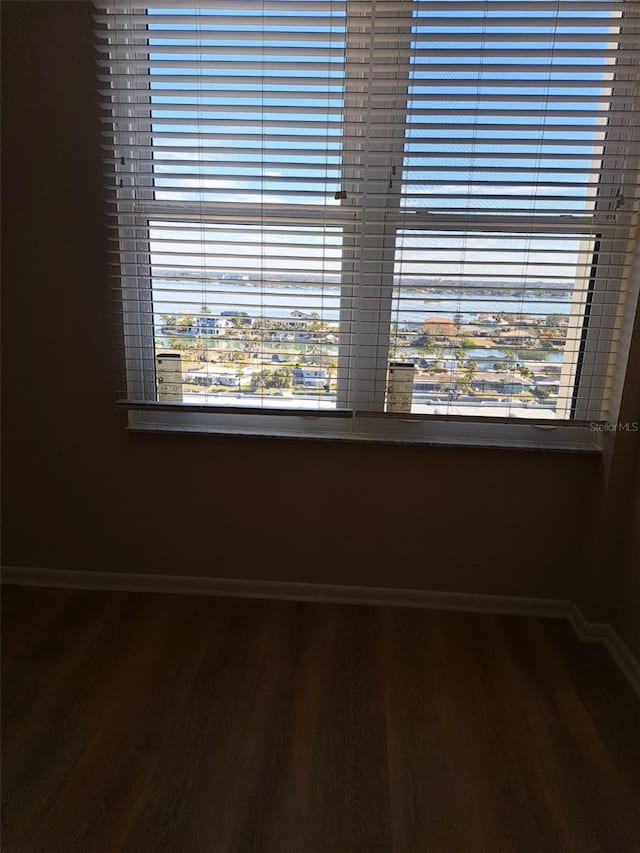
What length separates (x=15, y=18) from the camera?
1704 millimetres

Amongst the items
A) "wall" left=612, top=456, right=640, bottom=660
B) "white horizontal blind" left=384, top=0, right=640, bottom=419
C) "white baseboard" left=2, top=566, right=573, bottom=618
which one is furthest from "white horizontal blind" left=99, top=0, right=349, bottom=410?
"wall" left=612, top=456, right=640, bottom=660

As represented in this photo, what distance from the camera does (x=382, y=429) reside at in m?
1.97

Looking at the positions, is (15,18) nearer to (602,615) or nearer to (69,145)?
(69,145)

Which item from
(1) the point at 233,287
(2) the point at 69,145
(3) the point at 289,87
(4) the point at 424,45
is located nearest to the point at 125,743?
(1) the point at 233,287

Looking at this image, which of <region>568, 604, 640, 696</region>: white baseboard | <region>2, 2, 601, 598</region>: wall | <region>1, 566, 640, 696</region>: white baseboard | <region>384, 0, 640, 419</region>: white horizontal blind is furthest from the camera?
<region>1, 566, 640, 696</region>: white baseboard

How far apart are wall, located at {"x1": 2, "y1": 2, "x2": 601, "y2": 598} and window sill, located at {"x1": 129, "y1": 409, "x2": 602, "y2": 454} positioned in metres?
0.05

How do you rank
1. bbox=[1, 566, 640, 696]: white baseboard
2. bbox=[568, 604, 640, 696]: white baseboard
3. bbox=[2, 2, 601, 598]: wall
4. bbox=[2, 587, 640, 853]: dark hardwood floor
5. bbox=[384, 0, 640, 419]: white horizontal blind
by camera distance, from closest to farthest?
bbox=[2, 587, 640, 853]: dark hardwood floor
bbox=[384, 0, 640, 419]: white horizontal blind
bbox=[568, 604, 640, 696]: white baseboard
bbox=[2, 2, 601, 598]: wall
bbox=[1, 566, 640, 696]: white baseboard

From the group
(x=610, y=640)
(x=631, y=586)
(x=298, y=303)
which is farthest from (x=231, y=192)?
(x=610, y=640)

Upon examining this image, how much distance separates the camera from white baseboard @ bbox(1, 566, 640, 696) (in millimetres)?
2045

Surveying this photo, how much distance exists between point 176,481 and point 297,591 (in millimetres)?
696

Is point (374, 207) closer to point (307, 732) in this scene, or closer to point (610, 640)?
point (307, 732)

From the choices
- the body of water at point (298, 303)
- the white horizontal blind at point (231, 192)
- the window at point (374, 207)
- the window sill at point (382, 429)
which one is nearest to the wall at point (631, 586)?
the window sill at point (382, 429)

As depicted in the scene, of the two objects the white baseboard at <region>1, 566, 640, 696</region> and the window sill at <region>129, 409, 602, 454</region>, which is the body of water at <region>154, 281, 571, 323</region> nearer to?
the window sill at <region>129, 409, 602, 454</region>

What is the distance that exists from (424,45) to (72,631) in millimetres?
2435
